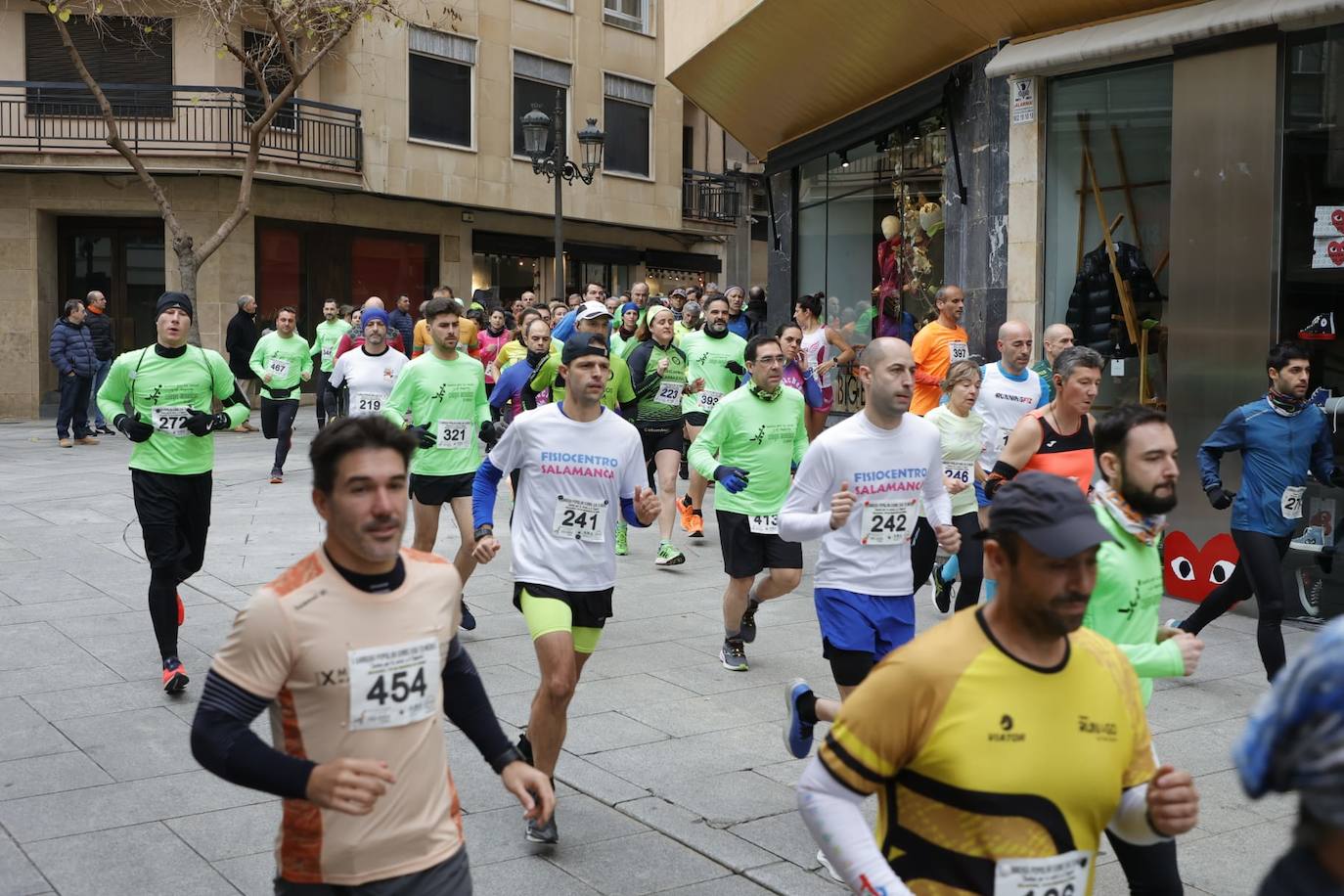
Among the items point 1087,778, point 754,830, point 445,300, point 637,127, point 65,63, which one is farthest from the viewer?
point 637,127

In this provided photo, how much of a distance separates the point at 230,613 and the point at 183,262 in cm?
1558

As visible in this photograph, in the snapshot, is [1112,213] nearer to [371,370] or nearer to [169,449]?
[371,370]

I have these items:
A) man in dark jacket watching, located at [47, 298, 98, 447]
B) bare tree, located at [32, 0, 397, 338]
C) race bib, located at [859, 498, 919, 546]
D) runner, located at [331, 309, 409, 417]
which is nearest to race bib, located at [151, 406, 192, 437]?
race bib, located at [859, 498, 919, 546]

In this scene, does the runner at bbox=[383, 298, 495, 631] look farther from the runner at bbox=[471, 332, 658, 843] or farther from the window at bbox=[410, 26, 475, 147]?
the window at bbox=[410, 26, 475, 147]

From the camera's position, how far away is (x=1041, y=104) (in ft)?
39.5

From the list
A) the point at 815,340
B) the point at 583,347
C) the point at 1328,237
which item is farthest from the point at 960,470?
the point at 815,340

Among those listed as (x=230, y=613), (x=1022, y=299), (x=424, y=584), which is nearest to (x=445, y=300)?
(x=230, y=613)

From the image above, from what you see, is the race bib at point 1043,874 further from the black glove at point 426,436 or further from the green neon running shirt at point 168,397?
the black glove at point 426,436

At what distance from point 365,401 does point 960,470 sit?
5450 mm

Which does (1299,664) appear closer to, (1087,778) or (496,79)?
(1087,778)

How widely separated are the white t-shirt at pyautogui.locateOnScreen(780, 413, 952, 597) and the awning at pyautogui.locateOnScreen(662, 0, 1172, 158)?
238 inches

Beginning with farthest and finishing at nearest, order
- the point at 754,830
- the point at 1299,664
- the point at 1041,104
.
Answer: the point at 1041,104 < the point at 754,830 < the point at 1299,664

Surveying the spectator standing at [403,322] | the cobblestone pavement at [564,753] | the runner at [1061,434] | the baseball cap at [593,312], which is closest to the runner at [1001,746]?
the cobblestone pavement at [564,753]

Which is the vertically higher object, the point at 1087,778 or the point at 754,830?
the point at 1087,778
